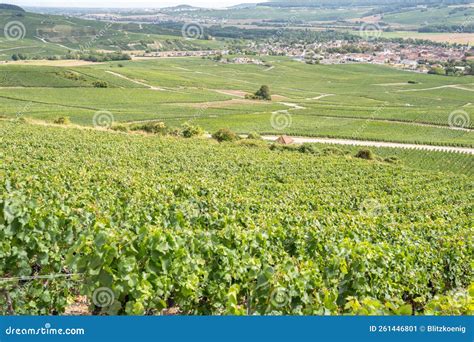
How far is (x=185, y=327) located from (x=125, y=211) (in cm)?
777

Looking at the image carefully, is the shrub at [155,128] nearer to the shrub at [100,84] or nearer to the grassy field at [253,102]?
the grassy field at [253,102]

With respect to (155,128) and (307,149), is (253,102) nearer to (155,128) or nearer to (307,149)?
(155,128)

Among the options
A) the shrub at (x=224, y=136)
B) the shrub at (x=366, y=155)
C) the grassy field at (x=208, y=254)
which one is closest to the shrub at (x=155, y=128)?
the shrub at (x=224, y=136)

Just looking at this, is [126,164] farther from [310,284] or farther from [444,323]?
[444,323]

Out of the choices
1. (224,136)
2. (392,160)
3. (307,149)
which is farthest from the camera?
(224,136)

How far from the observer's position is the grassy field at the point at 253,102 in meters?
85.6

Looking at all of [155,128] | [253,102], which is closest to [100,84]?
A: [253,102]

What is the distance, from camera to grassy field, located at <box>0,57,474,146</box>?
281 feet

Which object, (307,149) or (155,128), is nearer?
(307,149)

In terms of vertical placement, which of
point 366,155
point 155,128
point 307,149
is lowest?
point 366,155

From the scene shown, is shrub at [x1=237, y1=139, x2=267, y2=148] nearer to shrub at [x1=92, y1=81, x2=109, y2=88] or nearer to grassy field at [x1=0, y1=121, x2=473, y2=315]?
grassy field at [x1=0, y1=121, x2=473, y2=315]

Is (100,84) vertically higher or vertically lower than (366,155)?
higher

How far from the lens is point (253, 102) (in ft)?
381

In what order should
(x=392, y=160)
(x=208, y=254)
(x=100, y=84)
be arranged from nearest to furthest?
(x=208, y=254) → (x=392, y=160) → (x=100, y=84)
